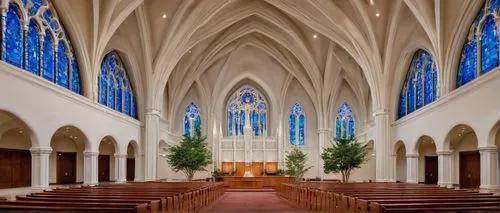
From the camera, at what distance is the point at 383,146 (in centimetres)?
2694

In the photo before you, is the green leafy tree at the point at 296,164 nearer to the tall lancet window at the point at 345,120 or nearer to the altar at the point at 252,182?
the altar at the point at 252,182

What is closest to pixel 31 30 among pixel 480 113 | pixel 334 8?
pixel 334 8

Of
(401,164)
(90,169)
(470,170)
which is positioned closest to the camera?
(90,169)

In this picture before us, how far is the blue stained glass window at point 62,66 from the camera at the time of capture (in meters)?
20.6

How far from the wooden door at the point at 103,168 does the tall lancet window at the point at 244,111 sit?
12.5 meters

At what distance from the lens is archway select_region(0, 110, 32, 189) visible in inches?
853

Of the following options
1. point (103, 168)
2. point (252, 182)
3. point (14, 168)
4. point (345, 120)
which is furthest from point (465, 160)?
point (14, 168)

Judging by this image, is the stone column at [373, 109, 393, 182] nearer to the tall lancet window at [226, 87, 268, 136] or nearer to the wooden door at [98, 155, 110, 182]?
the tall lancet window at [226, 87, 268, 136]

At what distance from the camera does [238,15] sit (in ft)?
104

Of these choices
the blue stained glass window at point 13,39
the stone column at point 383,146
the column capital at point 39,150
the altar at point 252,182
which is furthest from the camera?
the altar at point 252,182

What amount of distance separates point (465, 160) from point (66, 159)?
887 inches

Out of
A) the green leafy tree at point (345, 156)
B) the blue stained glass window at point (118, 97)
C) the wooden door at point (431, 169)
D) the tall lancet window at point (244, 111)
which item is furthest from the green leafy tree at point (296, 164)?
the blue stained glass window at point (118, 97)

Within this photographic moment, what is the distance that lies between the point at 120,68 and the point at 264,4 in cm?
1052

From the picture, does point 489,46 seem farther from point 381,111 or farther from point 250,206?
point 250,206
